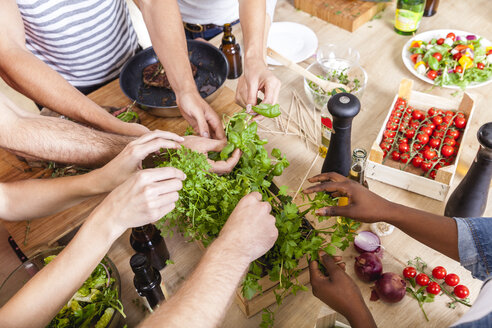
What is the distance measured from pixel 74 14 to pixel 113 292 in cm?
135

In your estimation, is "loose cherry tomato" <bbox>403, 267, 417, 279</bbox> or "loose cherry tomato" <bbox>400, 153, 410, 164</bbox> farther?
"loose cherry tomato" <bbox>400, 153, 410, 164</bbox>

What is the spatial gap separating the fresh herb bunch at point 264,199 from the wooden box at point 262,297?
0.02 m

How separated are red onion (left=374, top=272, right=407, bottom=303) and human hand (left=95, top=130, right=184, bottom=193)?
76 centimetres

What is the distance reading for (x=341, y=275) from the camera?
3.37 feet

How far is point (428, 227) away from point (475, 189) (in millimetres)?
238

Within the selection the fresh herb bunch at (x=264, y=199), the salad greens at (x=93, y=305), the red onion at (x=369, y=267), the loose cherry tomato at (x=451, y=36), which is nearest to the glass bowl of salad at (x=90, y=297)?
the salad greens at (x=93, y=305)

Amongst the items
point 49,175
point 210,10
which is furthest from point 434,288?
point 210,10

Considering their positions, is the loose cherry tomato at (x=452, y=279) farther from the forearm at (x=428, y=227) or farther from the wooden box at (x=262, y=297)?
the wooden box at (x=262, y=297)

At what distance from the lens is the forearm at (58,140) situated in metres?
1.36

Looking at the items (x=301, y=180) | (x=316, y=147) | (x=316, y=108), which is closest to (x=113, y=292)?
(x=301, y=180)

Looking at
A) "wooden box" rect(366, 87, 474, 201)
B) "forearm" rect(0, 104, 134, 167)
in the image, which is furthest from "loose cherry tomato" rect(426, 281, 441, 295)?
"forearm" rect(0, 104, 134, 167)

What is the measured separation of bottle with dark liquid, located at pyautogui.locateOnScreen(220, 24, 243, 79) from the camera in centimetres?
180

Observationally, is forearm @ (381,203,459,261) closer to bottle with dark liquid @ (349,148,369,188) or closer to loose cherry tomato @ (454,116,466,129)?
bottle with dark liquid @ (349,148,369,188)

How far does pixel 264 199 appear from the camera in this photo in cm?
116
